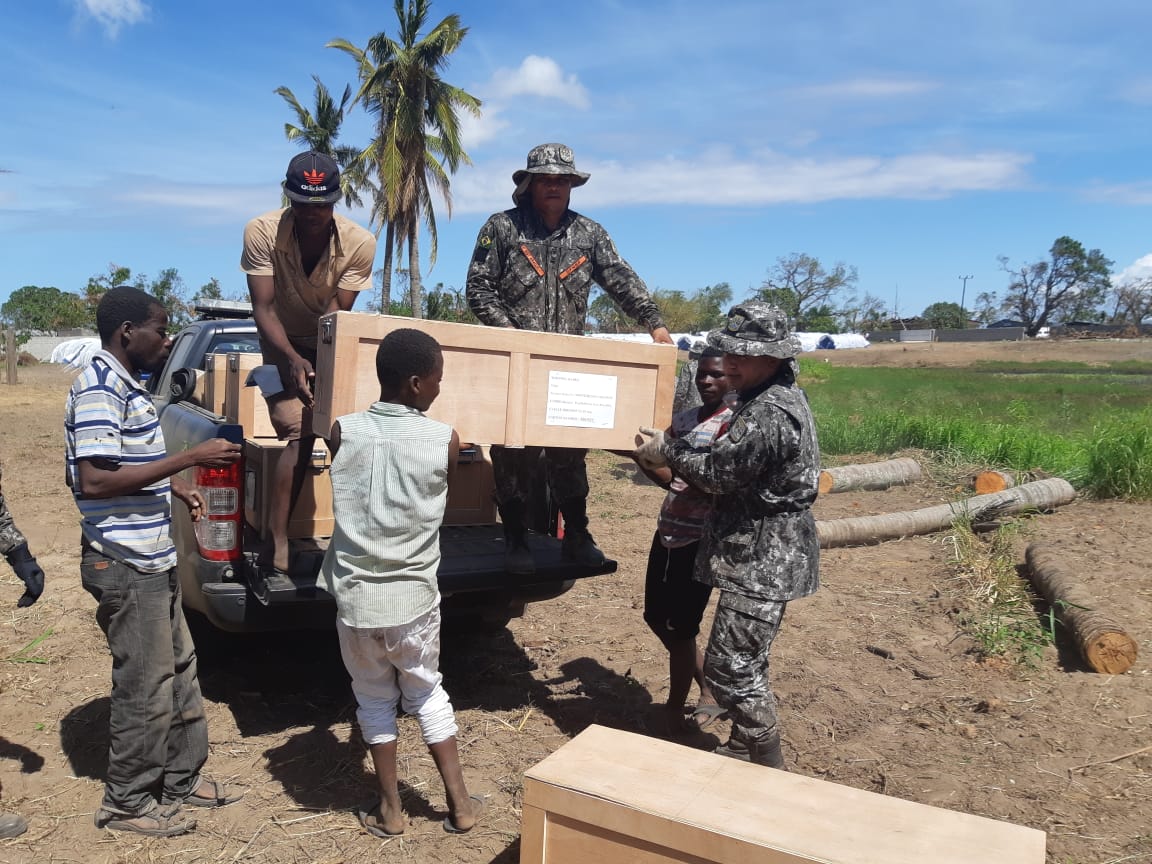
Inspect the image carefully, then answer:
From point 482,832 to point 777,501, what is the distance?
1.67 metres

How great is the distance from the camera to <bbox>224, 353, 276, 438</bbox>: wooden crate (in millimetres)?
5070

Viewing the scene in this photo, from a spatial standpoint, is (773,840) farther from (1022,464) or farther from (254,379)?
(1022,464)

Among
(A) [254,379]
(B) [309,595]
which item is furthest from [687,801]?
(A) [254,379]

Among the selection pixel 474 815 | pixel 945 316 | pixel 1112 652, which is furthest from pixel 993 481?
pixel 945 316

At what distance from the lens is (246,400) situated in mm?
5105

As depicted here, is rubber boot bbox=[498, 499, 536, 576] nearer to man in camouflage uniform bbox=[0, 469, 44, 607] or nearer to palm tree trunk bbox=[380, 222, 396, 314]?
man in camouflage uniform bbox=[0, 469, 44, 607]

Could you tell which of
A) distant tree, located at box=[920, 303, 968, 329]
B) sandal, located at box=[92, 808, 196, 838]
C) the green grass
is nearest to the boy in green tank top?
sandal, located at box=[92, 808, 196, 838]

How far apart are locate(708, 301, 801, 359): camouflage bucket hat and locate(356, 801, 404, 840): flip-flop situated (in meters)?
2.17

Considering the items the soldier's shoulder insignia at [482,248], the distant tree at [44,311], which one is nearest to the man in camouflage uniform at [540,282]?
the soldier's shoulder insignia at [482,248]

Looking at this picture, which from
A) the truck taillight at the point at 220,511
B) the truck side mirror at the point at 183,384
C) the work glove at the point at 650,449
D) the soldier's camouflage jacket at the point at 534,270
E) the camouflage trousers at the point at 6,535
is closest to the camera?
the camouflage trousers at the point at 6,535

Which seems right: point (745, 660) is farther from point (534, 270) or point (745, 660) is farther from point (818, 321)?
point (818, 321)

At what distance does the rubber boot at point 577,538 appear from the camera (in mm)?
4520

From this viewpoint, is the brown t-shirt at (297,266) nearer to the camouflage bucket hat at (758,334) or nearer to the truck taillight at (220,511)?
the truck taillight at (220,511)

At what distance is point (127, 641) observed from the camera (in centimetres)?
323
